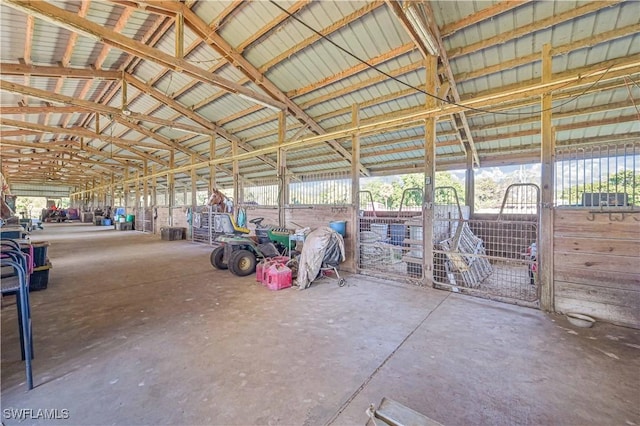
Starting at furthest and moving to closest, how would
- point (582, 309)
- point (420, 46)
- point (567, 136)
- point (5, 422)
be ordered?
point (567, 136), point (420, 46), point (582, 309), point (5, 422)

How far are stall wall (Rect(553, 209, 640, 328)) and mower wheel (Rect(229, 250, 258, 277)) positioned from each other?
4337 mm

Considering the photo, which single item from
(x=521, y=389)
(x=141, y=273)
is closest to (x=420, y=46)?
(x=521, y=389)

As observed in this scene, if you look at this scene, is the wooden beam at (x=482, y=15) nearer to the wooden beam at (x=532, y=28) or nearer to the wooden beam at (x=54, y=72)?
the wooden beam at (x=532, y=28)

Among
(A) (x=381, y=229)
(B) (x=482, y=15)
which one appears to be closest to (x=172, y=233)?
(A) (x=381, y=229)

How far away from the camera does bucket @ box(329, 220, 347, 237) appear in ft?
16.4

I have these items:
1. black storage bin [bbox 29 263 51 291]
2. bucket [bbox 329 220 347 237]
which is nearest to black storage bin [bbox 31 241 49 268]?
black storage bin [bbox 29 263 51 291]

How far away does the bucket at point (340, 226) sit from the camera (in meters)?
4.98

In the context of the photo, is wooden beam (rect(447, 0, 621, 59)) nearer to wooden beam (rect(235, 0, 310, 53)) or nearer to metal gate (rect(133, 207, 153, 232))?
wooden beam (rect(235, 0, 310, 53))

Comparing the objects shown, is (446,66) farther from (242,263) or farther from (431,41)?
(242,263)

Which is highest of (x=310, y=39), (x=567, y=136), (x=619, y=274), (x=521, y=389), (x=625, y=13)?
(x=310, y=39)

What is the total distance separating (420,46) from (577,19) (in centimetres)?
191

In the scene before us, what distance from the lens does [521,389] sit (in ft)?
5.66

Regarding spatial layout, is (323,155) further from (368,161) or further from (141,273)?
(141,273)

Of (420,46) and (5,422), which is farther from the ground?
(420,46)
